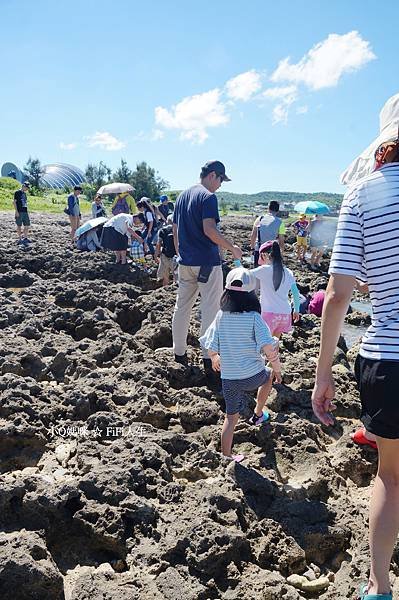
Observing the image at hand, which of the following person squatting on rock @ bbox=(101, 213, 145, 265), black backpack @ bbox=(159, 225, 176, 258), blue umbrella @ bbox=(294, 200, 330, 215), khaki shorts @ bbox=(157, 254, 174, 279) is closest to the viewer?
black backpack @ bbox=(159, 225, 176, 258)

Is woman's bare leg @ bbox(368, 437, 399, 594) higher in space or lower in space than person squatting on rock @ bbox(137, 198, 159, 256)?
lower

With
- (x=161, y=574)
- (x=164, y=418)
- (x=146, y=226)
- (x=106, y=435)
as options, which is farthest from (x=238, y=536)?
(x=146, y=226)

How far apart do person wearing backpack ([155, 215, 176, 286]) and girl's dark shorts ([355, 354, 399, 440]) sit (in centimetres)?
793

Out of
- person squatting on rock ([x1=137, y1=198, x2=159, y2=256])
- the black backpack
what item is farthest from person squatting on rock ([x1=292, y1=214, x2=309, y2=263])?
the black backpack

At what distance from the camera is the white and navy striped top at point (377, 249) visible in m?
2.18

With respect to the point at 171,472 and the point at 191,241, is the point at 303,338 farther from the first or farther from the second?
the point at 171,472

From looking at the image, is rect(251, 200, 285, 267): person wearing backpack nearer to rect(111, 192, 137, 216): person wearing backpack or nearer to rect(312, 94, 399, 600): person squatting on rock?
rect(111, 192, 137, 216): person wearing backpack

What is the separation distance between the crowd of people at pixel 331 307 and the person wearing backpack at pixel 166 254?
2557mm

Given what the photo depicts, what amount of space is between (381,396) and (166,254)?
324 inches

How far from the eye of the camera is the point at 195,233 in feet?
18.5

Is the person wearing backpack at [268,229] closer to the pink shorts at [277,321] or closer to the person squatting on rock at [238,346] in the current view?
the pink shorts at [277,321]

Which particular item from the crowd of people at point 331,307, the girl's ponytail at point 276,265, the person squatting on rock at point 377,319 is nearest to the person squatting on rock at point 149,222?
the crowd of people at point 331,307

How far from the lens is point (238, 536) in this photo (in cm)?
295

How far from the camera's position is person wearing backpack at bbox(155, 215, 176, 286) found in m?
10.1
